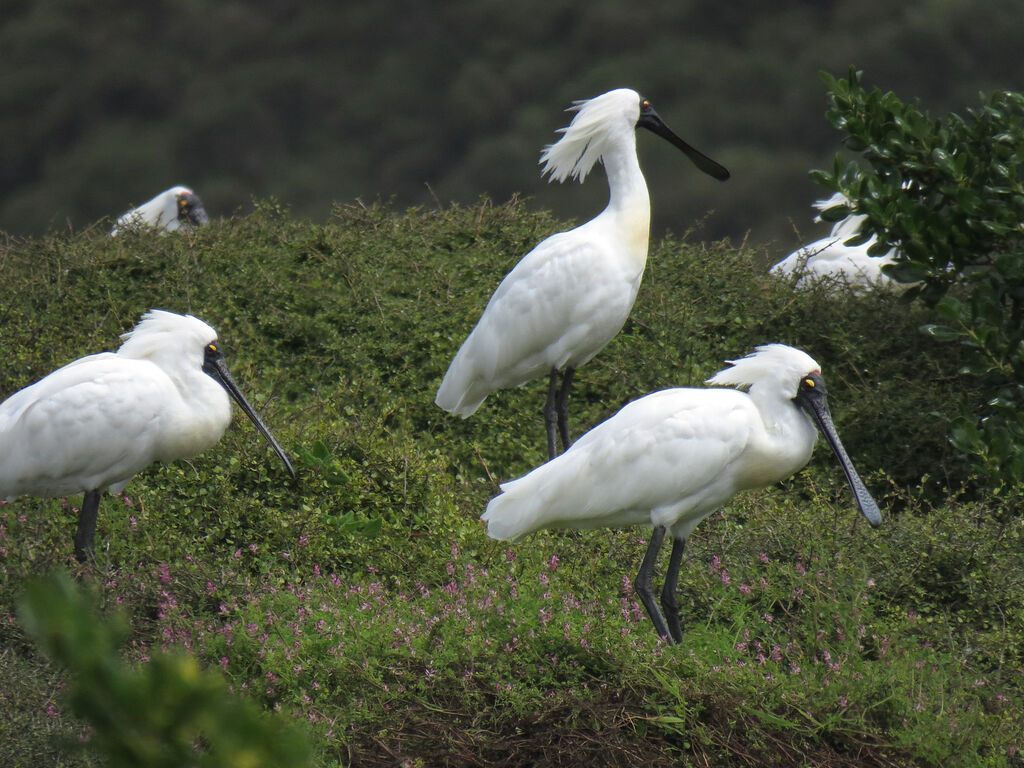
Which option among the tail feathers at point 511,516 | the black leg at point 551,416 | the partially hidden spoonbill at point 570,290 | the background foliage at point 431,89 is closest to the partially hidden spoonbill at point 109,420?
the partially hidden spoonbill at point 570,290

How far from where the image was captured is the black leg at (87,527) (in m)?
5.30

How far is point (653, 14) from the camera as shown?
899 inches

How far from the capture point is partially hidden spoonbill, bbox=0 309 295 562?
207 inches

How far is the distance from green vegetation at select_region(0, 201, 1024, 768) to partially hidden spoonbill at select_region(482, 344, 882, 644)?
0.28 meters

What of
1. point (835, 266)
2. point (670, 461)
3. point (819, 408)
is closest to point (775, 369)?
point (819, 408)

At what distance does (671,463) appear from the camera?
4.61 metres

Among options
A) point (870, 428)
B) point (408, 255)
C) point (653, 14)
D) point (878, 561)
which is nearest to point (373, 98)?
point (653, 14)

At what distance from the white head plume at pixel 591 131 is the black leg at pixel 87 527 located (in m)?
2.72

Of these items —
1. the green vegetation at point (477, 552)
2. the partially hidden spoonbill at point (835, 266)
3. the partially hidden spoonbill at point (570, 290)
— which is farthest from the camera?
the partially hidden spoonbill at point (835, 266)

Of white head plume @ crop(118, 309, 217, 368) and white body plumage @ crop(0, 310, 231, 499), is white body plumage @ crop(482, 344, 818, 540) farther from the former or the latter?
white head plume @ crop(118, 309, 217, 368)

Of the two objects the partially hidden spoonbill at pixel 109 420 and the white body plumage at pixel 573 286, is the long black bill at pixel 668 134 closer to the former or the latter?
the white body plumage at pixel 573 286

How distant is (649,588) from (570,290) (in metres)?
1.99

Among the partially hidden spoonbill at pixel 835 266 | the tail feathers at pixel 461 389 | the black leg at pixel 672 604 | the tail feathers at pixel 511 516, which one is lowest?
the partially hidden spoonbill at pixel 835 266

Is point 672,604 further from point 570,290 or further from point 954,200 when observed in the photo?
point 954,200
